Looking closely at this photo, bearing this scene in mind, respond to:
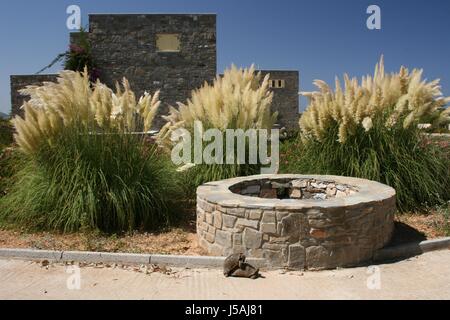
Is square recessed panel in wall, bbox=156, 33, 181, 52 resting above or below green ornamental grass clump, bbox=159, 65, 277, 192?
above

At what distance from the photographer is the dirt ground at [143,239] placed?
15.0 feet

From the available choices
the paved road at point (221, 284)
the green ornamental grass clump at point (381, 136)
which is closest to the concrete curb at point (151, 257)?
the paved road at point (221, 284)

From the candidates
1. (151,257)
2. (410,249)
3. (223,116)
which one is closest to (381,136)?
(410,249)

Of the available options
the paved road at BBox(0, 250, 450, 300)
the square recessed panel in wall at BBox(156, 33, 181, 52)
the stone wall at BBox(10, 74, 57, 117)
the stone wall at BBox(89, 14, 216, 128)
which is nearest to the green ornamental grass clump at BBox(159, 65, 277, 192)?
the paved road at BBox(0, 250, 450, 300)

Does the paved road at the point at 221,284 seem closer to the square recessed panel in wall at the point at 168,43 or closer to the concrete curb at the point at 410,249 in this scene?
the concrete curb at the point at 410,249

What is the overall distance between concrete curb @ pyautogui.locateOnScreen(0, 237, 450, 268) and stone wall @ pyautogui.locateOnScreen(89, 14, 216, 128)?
10.3 metres

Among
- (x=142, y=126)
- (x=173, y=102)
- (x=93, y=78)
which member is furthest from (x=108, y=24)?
(x=142, y=126)

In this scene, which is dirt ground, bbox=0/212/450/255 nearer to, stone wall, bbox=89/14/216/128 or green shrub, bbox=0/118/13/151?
green shrub, bbox=0/118/13/151

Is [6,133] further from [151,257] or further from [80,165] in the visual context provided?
[151,257]

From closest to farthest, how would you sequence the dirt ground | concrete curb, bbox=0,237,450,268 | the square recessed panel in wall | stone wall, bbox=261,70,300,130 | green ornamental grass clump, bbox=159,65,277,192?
1. concrete curb, bbox=0,237,450,268
2. the dirt ground
3. green ornamental grass clump, bbox=159,65,277,192
4. the square recessed panel in wall
5. stone wall, bbox=261,70,300,130

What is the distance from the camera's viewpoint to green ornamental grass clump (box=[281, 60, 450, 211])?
5730 millimetres

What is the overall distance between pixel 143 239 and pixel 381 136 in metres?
3.39

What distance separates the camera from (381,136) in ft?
19.1

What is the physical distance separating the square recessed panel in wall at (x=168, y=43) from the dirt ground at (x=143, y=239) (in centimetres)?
992
